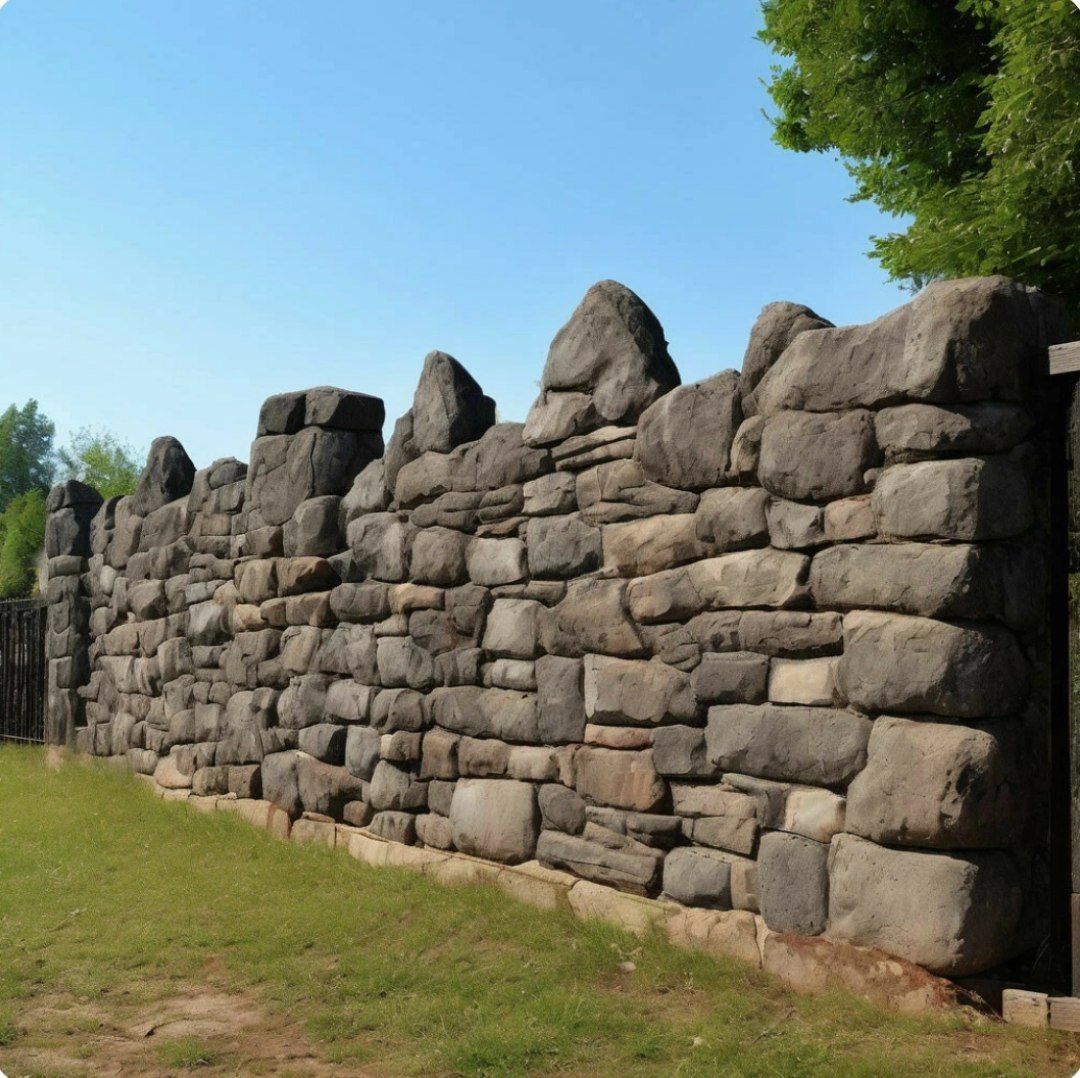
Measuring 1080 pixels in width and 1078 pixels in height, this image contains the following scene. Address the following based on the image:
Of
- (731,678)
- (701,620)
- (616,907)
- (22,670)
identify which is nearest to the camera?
(731,678)

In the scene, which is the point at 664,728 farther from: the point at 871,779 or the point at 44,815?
the point at 44,815

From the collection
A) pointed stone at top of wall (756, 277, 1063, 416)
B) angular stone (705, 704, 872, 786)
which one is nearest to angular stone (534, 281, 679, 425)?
pointed stone at top of wall (756, 277, 1063, 416)

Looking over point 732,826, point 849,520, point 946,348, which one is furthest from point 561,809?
point 946,348

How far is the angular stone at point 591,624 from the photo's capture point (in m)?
5.09

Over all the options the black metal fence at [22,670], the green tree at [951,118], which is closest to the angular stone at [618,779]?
the green tree at [951,118]

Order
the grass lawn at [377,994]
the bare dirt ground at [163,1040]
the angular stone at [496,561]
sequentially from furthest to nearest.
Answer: the angular stone at [496,561], the bare dirt ground at [163,1040], the grass lawn at [377,994]

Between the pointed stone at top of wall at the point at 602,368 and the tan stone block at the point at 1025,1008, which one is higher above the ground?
the pointed stone at top of wall at the point at 602,368

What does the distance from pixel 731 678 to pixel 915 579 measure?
34.7 inches

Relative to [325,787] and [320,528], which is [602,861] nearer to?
[325,787]

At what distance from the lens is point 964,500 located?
3.88 m

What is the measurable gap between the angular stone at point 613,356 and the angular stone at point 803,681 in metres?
1.36

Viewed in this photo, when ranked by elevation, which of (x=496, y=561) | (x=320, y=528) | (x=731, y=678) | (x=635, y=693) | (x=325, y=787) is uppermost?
(x=320, y=528)

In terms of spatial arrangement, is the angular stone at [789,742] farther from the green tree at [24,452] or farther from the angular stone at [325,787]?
the green tree at [24,452]

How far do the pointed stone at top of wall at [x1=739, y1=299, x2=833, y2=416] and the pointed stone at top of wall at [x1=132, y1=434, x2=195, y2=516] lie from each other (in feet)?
21.2
